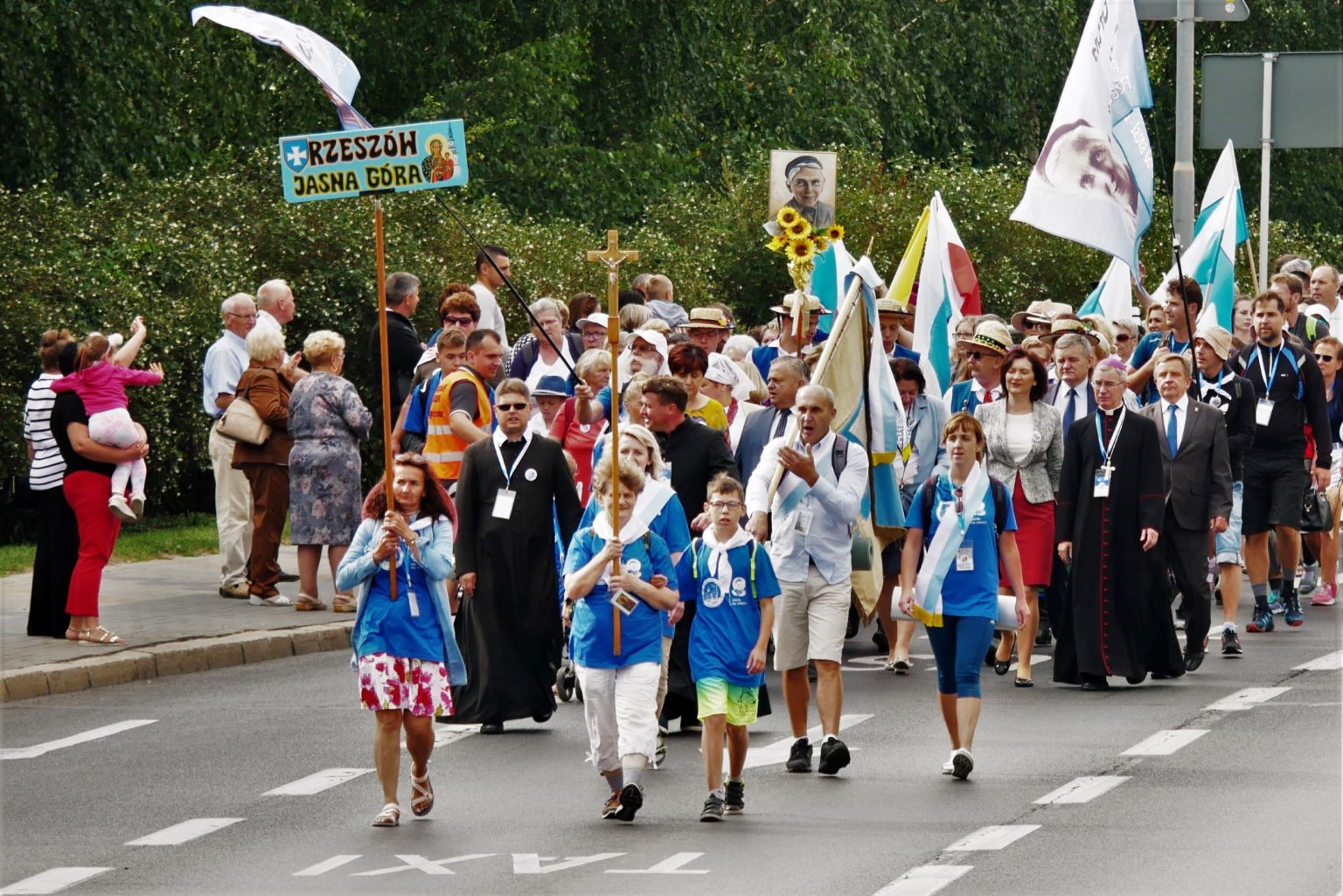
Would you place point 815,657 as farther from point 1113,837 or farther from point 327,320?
point 327,320

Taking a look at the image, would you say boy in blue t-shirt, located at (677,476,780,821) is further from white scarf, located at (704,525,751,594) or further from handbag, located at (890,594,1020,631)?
handbag, located at (890,594,1020,631)

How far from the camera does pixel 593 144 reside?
119ft

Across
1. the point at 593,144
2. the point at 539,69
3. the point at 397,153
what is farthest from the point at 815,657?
the point at 593,144

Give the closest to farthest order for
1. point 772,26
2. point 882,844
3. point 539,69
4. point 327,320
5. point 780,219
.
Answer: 1. point 882,844
2. point 780,219
3. point 327,320
4. point 539,69
5. point 772,26

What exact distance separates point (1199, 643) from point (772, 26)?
2647 centimetres

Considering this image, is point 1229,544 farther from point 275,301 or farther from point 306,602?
point 275,301

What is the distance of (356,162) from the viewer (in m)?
10.2

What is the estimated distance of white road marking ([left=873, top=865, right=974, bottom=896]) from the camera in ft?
26.5

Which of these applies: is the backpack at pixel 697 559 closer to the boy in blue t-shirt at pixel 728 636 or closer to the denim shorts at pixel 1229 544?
the boy in blue t-shirt at pixel 728 636

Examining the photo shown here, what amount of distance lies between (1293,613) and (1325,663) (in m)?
2.12

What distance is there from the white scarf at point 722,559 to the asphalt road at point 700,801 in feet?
2.92

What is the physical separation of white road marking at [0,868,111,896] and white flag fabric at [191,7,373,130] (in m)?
3.40

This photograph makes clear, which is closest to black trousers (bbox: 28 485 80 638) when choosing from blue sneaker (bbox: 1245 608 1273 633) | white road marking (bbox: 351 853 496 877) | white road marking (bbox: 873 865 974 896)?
white road marking (bbox: 351 853 496 877)

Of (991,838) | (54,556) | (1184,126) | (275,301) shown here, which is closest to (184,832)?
(991,838)
